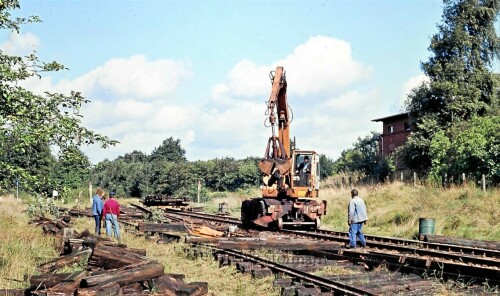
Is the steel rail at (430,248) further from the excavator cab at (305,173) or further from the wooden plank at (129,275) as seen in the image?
the wooden plank at (129,275)

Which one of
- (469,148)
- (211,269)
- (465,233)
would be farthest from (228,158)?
(211,269)

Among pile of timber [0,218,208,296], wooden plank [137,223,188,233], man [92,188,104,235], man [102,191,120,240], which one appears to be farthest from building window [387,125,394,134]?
pile of timber [0,218,208,296]

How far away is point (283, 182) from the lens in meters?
20.8

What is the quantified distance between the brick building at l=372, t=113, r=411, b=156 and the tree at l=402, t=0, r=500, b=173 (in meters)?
16.3

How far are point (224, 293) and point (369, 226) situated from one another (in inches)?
592

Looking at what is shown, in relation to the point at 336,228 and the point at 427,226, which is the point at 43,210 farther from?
the point at 427,226

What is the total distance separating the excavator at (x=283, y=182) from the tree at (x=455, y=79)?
64.9ft

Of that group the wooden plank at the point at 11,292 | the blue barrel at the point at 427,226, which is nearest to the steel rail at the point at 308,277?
the wooden plank at the point at 11,292

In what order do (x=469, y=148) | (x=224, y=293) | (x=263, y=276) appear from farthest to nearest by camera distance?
(x=469, y=148) → (x=263, y=276) → (x=224, y=293)

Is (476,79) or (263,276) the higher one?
(476,79)

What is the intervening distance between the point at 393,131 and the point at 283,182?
139ft

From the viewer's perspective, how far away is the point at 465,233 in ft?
60.5

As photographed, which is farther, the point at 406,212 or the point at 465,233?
the point at 406,212

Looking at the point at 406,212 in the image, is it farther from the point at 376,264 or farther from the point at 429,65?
the point at 429,65
